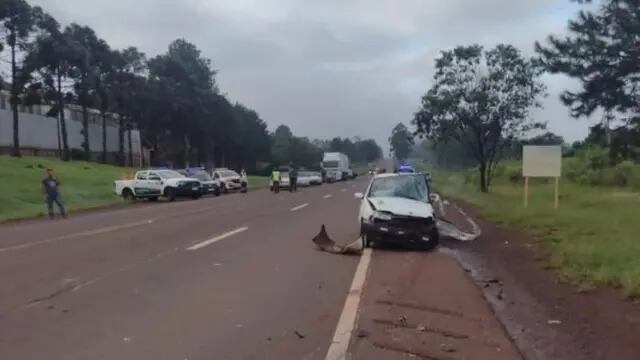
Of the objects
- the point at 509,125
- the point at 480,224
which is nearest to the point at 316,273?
the point at 480,224

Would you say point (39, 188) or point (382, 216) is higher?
point (382, 216)

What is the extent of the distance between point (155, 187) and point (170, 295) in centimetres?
3329

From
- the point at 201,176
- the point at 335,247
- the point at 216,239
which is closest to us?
the point at 335,247

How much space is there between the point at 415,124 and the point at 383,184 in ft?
88.1

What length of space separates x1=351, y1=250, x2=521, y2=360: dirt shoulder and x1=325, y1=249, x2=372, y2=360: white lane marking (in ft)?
0.28

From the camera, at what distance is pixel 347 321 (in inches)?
332

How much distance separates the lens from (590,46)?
99.6 feet

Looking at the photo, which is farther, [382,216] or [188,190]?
[188,190]

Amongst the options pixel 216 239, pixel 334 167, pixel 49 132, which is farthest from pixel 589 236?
pixel 49 132

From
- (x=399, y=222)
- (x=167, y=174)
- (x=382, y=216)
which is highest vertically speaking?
(x=382, y=216)

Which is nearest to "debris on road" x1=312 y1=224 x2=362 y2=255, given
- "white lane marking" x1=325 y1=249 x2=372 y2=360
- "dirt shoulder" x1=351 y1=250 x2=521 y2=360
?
"dirt shoulder" x1=351 y1=250 x2=521 y2=360

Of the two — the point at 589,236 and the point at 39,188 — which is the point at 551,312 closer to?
the point at 589,236

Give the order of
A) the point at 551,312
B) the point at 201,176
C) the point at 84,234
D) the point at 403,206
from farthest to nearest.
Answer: the point at 201,176, the point at 84,234, the point at 403,206, the point at 551,312

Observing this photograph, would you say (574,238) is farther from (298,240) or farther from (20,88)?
(20,88)
